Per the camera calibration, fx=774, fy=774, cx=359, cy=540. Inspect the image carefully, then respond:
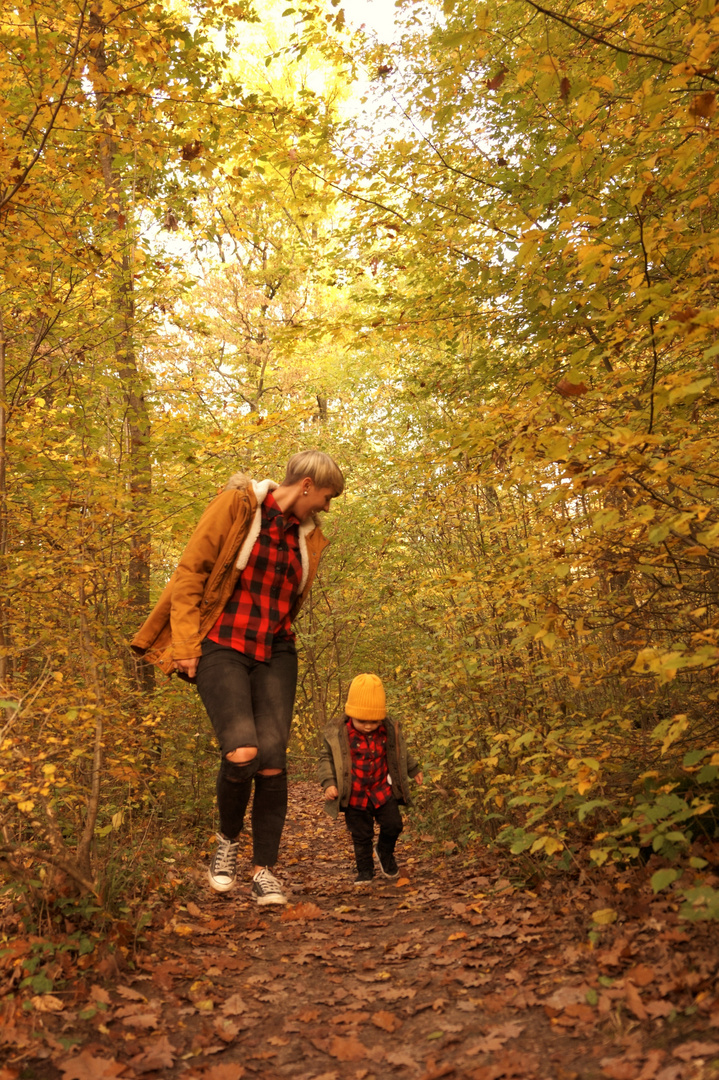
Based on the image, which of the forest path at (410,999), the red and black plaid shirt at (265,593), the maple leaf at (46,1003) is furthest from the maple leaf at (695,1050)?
the red and black plaid shirt at (265,593)

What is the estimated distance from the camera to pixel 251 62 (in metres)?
16.9

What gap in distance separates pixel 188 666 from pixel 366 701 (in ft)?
5.23

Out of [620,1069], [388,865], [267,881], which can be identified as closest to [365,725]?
[388,865]

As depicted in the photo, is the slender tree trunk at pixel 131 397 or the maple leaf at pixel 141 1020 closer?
the maple leaf at pixel 141 1020

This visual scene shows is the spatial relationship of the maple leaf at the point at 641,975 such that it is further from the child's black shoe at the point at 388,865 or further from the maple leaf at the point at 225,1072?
the child's black shoe at the point at 388,865

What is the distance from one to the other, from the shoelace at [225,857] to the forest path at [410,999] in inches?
9.7

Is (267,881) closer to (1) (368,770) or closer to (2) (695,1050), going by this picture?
(1) (368,770)

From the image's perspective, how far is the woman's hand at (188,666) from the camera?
4.04m

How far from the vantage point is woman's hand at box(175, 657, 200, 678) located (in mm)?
4035

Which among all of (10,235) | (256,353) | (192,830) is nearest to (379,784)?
(192,830)

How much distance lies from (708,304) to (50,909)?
16.3 feet

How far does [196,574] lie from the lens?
162 inches

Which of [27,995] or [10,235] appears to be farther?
[10,235]

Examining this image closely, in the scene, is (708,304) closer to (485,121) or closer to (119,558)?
(485,121)
